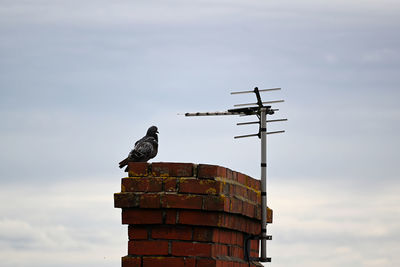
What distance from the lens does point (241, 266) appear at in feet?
19.3

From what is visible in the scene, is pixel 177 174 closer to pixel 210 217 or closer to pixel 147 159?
pixel 210 217

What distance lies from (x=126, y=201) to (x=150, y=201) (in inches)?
6.6

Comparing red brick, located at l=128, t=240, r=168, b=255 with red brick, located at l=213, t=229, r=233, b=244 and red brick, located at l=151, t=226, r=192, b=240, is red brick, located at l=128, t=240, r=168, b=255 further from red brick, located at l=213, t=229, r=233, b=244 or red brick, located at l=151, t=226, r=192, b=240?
red brick, located at l=213, t=229, r=233, b=244

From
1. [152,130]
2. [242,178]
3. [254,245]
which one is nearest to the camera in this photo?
[242,178]

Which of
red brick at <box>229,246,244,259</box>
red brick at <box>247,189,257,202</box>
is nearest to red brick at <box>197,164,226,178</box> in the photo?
red brick at <box>229,246,244,259</box>

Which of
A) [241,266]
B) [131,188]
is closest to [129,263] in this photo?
[131,188]

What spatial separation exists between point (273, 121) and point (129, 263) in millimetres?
2678

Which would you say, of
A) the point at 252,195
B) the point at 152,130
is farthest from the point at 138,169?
the point at 152,130

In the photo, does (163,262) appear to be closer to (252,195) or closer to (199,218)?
(199,218)

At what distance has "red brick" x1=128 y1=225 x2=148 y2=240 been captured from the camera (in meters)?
5.25

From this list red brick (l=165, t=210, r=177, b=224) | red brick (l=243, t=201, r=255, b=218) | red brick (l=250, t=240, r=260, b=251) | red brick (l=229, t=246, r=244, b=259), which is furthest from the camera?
red brick (l=250, t=240, r=260, b=251)

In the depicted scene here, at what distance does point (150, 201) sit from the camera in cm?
516

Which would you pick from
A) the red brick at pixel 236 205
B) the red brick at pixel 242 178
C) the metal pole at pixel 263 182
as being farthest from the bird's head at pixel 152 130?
the red brick at pixel 236 205

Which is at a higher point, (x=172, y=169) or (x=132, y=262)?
(x=172, y=169)
